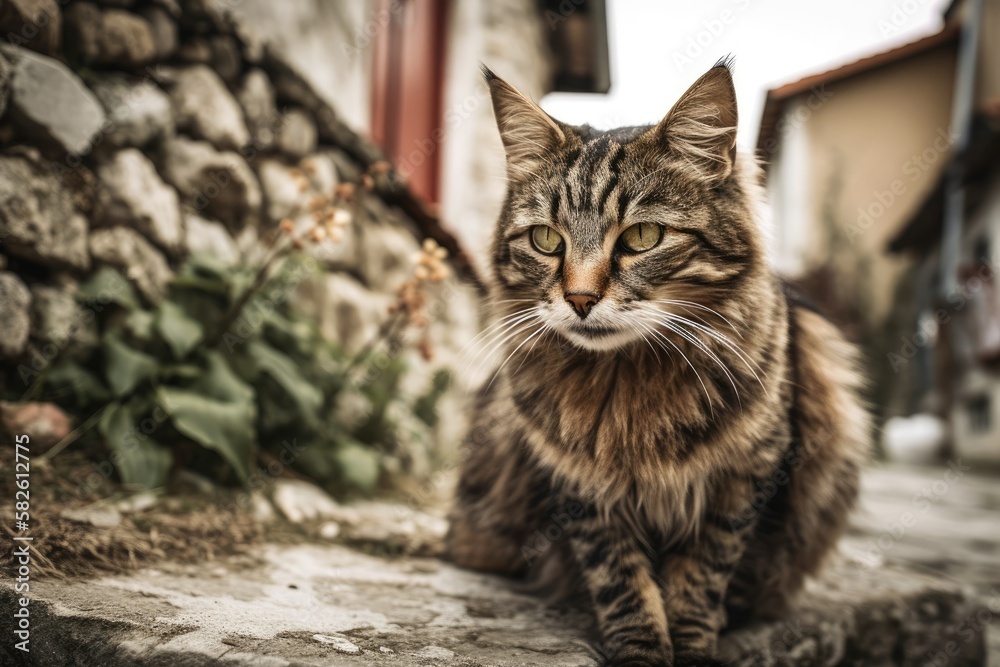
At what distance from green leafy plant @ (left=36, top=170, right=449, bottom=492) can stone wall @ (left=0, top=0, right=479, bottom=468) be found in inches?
4.4

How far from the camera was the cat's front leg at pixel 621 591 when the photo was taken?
1.59 m

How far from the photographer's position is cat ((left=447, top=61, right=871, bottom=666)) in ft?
5.29

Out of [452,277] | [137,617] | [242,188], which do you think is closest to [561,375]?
[137,617]

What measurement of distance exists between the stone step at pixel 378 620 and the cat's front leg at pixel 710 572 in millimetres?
164

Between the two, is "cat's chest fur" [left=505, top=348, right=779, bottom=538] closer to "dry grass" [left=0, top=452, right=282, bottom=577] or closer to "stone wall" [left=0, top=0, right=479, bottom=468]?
"stone wall" [left=0, top=0, right=479, bottom=468]

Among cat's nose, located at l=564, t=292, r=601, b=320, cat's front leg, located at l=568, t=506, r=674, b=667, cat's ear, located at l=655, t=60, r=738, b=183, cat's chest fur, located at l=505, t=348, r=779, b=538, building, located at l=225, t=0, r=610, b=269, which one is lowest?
cat's front leg, located at l=568, t=506, r=674, b=667

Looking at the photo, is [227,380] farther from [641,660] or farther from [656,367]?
[641,660]

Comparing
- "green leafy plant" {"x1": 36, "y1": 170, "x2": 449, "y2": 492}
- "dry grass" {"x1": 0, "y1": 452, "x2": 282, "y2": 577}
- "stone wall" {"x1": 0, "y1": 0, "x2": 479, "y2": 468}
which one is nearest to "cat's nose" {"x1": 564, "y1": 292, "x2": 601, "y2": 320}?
"stone wall" {"x1": 0, "y1": 0, "x2": 479, "y2": 468}

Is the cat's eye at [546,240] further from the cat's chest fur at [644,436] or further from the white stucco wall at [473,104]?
the white stucco wall at [473,104]

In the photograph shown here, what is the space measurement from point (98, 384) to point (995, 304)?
780cm

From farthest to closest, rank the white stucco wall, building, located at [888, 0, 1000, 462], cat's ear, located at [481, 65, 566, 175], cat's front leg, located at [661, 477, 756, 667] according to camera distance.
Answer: building, located at [888, 0, 1000, 462] → the white stucco wall → cat's ear, located at [481, 65, 566, 175] → cat's front leg, located at [661, 477, 756, 667]

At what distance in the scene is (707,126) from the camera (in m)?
1.66

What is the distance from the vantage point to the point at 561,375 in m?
1.81

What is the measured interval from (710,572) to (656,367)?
503mm
